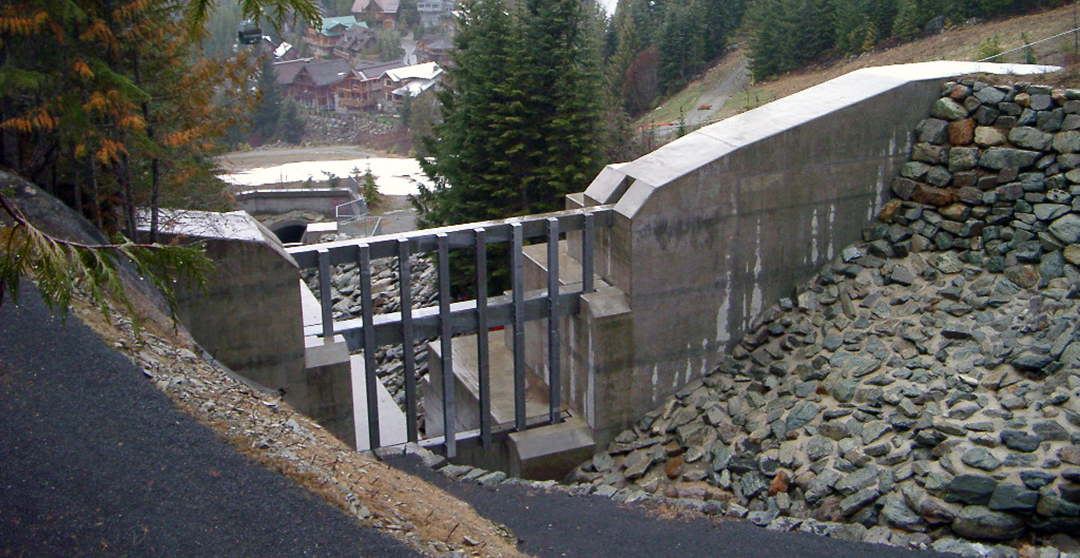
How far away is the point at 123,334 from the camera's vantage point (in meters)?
9.64

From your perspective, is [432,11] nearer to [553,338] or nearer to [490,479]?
[553,338]

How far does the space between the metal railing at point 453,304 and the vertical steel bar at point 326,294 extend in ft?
0.05

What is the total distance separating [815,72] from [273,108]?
4380 centimetres

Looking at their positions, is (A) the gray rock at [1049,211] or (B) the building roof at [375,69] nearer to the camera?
(A) the gray rock at [1049,211]

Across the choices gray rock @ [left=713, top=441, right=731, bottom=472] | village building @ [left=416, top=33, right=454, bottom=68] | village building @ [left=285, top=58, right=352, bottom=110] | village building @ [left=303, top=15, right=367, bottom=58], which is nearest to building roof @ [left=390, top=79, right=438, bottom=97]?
village building @ [left=285, top=58, right=352, bottom=110]

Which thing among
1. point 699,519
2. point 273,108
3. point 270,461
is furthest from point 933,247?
point 273,108

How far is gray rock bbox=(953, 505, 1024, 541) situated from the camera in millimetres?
10312

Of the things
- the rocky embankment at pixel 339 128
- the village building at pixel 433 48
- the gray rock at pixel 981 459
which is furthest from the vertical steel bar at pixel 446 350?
the village building at pixel 433 48

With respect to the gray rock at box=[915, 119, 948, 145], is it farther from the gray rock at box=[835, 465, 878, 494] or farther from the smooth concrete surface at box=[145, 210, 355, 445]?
the smooth concrete surface at box=[145, 210, 355, 445]

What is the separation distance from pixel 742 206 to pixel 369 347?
621 cm

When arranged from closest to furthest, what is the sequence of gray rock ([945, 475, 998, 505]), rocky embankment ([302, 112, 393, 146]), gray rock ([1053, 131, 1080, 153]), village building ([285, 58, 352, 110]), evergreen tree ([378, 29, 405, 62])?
gray rock ([945, 475, 998, 505]) < gray rock ([1053, 131, 1080, 153]) < rocky embankment ([302, 112, 393, 146]) < village building ([285, 58, 352, 110]) < evergreen tree ([378, 29, 405, 62])

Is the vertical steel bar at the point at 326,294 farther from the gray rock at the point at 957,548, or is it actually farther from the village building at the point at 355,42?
the village building at the point at 355,42

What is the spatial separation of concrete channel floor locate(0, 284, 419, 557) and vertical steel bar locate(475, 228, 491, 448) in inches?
240

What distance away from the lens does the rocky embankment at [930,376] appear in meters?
10.8
